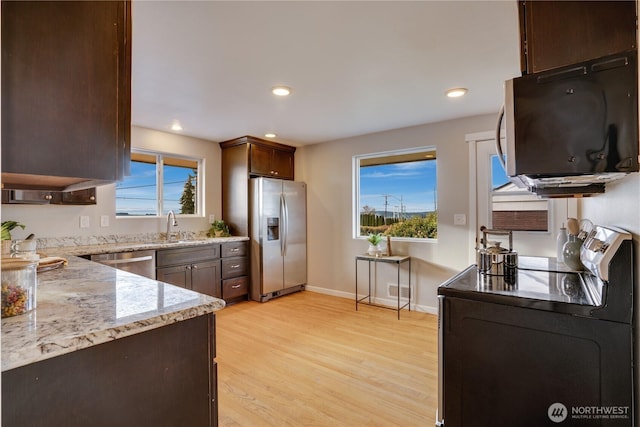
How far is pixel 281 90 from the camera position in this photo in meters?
2.74

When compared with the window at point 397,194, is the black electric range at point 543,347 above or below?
below

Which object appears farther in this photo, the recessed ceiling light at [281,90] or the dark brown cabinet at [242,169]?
the dark brown cabinet at [242,169]

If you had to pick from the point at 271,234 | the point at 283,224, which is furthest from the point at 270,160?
the point at 271,234

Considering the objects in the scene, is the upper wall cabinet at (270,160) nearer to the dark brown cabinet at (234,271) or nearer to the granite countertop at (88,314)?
the dark brown cabinet at (234,271)

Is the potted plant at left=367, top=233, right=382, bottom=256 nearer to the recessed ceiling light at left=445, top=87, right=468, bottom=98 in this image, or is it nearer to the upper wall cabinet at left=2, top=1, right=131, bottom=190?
the recessed ceiling light at left=445, top=87, right=468, bottom=98

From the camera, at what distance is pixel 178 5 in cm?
A: 167

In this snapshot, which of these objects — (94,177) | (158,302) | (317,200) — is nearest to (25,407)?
(158,302)

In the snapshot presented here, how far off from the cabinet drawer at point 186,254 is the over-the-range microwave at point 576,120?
10.8 feet

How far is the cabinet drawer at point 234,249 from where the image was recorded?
411cm

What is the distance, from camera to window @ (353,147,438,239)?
3.95 metres

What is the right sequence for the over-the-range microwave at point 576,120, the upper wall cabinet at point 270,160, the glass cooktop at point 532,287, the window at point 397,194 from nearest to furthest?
the over-the-range microwave at point 576,120
the glass cooktop at point 532,287
the window at point 397,194
the upper wall cabinet at point 270,160

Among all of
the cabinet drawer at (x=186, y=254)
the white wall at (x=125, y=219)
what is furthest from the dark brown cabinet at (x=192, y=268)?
the white wall at (x=125, y=219)

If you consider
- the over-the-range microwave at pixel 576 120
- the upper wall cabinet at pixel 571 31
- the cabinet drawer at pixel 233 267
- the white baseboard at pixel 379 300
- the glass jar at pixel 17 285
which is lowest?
the white baseboard at pixel 379 300

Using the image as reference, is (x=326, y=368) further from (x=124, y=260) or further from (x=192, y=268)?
(x=124, y=260)
